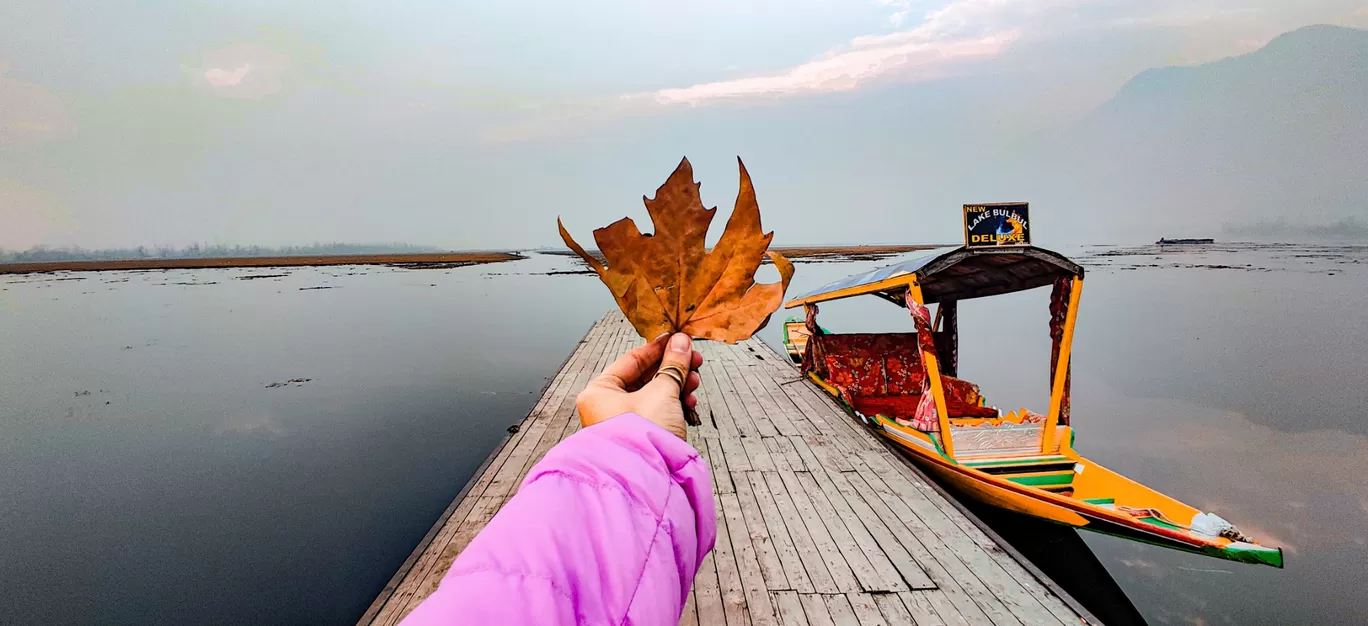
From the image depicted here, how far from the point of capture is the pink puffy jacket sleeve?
552mm

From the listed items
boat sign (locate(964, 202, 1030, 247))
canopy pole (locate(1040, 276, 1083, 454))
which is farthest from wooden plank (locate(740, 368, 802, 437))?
boat sign (locate(964, 202, 1030, 247))

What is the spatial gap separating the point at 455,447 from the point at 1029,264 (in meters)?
9.58

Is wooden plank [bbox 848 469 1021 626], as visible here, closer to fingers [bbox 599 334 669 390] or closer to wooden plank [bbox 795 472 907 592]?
wooden plank [bbox 795 472 907 592]

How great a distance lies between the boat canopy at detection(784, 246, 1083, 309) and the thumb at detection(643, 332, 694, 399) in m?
3.69

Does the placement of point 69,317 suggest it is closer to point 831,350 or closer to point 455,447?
point 455,447

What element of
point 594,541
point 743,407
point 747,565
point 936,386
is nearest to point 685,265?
point 594,541

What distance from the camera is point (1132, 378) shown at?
52.1 feet

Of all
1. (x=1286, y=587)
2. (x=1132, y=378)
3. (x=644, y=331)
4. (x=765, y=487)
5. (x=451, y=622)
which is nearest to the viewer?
(x=451, y=622)

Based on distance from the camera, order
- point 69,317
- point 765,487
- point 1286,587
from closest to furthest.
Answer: point 765,487 < point 1286,587 < point 69,317

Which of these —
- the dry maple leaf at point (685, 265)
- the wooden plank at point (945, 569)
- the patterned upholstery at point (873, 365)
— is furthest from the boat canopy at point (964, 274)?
the dry maple leaf at point (685, 265)

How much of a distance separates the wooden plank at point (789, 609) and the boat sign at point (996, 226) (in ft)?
13.1

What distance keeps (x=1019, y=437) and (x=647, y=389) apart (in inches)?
247

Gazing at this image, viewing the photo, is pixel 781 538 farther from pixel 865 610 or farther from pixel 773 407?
pixel 773 407

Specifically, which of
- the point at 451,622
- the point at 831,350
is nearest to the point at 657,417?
the point at 451,622
